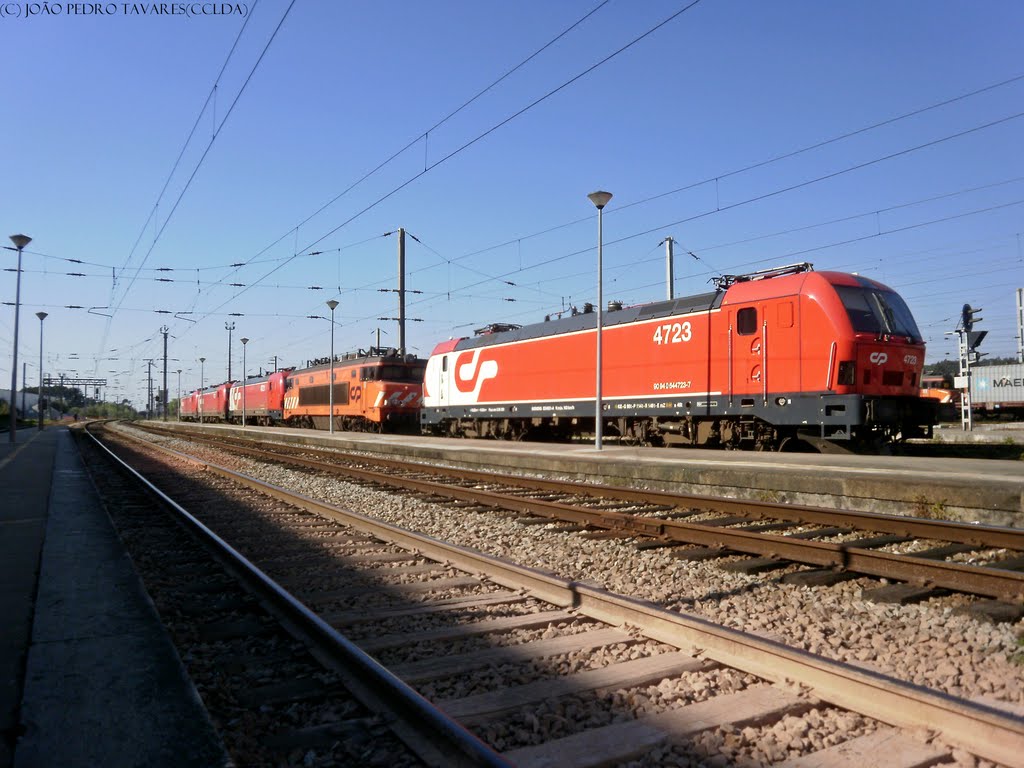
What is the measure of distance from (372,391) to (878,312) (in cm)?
2209

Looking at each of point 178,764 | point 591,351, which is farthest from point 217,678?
point 591,351

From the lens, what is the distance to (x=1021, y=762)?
9.11ft

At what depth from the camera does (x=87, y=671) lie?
13.3 feet

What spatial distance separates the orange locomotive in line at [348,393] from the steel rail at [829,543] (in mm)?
20728

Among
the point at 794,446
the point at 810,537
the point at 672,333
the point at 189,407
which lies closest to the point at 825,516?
the point at 810,537

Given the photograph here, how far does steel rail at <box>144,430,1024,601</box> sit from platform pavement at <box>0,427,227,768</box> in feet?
15.9

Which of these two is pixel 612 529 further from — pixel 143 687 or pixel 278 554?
pixel 143 687

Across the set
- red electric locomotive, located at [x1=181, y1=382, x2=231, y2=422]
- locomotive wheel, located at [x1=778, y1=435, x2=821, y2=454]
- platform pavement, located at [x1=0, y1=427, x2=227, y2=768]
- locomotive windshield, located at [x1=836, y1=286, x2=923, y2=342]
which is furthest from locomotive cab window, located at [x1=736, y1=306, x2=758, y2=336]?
red electric locomotive, located at [x1=181, y1=382, x2=231, y2=422]

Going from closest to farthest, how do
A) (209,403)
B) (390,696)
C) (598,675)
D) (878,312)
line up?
1. (390,696)
2. (598,675)
3. (878,312)
4. (209,403)

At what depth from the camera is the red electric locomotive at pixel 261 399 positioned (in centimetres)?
4641

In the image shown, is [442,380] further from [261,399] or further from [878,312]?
[261,399]

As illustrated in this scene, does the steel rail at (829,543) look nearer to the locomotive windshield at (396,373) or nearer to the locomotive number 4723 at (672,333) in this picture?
the locomotive number 4723 at (672,333)

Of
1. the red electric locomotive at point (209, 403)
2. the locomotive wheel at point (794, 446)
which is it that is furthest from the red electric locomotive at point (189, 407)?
the locomotive wheel at point (794, 446)

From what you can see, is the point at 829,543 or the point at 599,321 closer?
the point at 829,543
